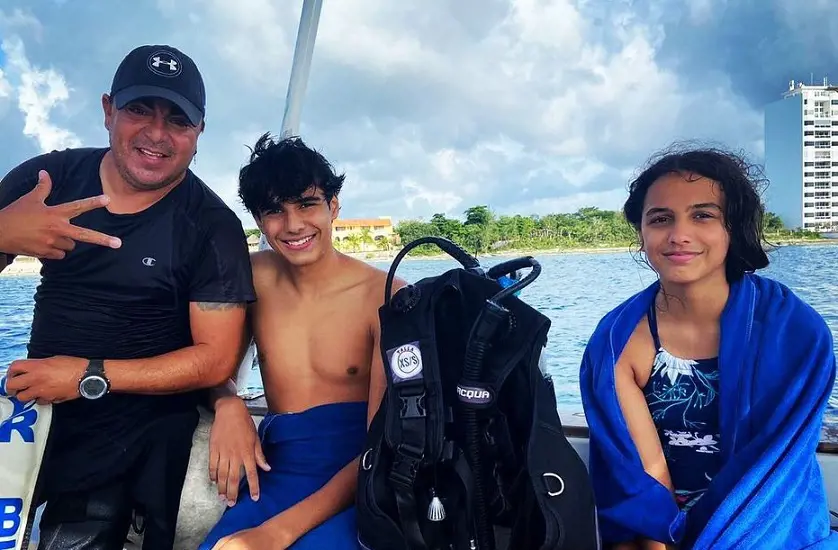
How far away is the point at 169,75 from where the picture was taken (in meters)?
1.44

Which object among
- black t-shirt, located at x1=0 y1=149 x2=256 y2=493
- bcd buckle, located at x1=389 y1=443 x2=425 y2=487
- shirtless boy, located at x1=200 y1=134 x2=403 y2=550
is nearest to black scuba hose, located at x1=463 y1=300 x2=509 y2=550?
bcd buckle, located at x1=389 y1=443 x2=425 y2=487

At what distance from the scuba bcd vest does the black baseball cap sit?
31.9 inches

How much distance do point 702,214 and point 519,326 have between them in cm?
52

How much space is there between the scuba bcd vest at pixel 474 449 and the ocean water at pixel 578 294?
2.01 meters

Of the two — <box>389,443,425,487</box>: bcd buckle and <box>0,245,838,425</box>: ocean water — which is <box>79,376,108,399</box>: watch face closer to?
<box>389,443,425,487</box>: bcd buckle

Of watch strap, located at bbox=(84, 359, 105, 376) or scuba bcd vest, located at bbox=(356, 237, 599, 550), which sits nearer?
scuba bcd vest, located at bbox=(356, 237, 599, 550)

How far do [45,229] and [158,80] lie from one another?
17.7 inches

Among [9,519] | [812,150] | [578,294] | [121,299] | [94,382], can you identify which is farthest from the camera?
[578,294]

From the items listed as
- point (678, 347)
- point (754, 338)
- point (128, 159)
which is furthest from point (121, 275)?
point (754, 338)

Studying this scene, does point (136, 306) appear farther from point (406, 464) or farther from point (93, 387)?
point (406, 464)

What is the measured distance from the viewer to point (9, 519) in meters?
1.21

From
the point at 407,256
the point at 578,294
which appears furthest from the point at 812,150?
the point at 407,256

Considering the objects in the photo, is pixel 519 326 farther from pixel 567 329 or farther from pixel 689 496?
pixel 567 329

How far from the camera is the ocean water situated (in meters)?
4.21
